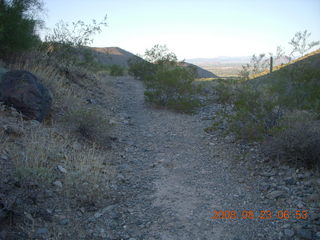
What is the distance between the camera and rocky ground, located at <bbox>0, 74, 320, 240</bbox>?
10.8 feet

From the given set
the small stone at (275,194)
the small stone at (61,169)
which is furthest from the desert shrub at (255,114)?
the small stone at (61,169)

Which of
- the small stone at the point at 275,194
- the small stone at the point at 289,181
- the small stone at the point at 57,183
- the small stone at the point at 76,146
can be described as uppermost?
the small stone at the point at 76,146

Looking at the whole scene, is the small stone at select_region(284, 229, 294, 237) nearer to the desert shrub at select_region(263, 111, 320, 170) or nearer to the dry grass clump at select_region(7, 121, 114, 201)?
the desert shrub at select_region(263, 111, 320, 170)

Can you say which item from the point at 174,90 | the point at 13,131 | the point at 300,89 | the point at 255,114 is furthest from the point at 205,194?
the point at 174,90

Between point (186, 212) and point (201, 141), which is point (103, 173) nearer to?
point (186, 212)

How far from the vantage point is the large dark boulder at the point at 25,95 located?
20.1ft

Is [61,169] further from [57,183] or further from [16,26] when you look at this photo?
[16,26]

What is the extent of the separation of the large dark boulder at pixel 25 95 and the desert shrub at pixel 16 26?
2.41 m

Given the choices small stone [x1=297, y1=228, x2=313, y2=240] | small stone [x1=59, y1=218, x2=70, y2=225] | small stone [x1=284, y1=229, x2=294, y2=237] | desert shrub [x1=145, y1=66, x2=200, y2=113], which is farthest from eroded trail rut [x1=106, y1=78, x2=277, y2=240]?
desert shrub [x1=145, y1=66, x2=200, y2=113]

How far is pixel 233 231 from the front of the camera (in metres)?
3.32

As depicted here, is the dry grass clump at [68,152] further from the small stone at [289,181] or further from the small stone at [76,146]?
the small stone at [289,181]

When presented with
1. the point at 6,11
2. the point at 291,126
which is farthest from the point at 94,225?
the point at 6,11

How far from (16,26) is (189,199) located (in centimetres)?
753

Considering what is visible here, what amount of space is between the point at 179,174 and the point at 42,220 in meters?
2.26
